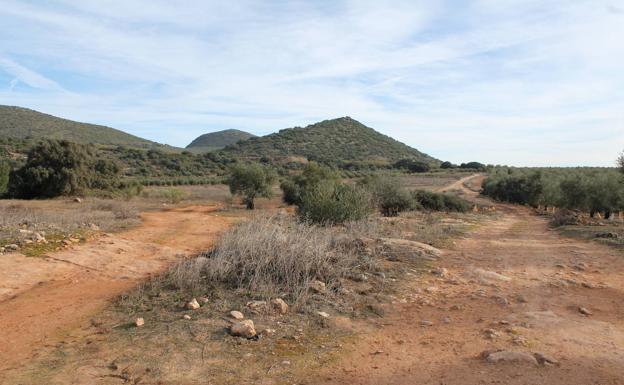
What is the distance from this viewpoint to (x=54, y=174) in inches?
1037

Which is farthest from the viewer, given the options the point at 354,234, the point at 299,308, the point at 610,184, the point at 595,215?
the point at 595,215

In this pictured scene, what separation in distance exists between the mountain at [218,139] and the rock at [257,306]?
114438mm

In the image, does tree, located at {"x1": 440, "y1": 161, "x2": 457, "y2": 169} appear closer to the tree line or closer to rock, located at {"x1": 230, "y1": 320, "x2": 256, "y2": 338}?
the tree line

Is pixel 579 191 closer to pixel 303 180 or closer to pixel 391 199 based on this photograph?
pixel 391 199

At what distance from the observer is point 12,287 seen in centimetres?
685

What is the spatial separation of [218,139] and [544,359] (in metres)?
124

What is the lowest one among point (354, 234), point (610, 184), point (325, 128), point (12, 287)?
point (12, 287)

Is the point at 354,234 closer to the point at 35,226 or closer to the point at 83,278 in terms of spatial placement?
the point at 83,278

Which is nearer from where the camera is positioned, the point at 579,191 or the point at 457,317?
the point at 457,317

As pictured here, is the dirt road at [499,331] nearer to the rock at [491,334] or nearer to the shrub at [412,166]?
the rock at [491,334]

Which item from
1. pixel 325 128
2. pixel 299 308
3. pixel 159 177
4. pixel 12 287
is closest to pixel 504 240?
pixel 299 308

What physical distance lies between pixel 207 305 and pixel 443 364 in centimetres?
299

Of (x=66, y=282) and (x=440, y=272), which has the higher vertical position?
(x=440, y=272)

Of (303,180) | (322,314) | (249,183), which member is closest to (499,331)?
(322,314)
